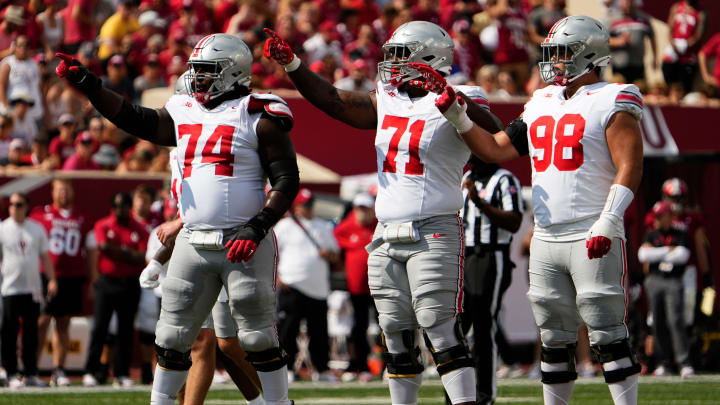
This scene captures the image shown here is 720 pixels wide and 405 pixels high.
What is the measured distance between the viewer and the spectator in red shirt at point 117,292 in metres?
10.6

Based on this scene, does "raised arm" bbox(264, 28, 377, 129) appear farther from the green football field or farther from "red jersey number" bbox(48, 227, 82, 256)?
"red jersey number" bbox(48, 227, 82, 256)

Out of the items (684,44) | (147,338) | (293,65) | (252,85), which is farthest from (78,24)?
(293,65)

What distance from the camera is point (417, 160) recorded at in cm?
604

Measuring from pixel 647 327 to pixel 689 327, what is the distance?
17.9 inches

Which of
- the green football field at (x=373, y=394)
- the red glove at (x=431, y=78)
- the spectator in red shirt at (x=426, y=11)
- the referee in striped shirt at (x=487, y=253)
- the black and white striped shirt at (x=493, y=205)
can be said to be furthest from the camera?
the spectator in red shirt at (x=426, y=11)

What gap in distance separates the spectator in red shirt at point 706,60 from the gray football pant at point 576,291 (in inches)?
387

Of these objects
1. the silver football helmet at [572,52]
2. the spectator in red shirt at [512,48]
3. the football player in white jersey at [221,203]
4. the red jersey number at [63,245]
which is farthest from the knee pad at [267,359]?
the spectator in red shirt at [512,48]

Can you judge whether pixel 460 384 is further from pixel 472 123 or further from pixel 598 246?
pixel 472 123

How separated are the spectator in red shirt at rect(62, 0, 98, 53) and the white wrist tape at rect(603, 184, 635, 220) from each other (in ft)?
36.9

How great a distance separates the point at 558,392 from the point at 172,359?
1.75 meters

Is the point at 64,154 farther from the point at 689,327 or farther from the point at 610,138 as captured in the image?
the point at 610,138

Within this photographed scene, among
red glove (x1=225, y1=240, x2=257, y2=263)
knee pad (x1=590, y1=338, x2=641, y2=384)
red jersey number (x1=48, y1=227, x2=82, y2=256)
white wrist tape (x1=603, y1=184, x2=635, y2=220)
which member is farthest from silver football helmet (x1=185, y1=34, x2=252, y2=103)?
red jersey number (x1=48, y1=227, x2=82, y2=256)

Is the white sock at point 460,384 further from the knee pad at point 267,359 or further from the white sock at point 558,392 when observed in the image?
the knee pad at point 267,359

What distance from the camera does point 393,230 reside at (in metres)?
5.99
